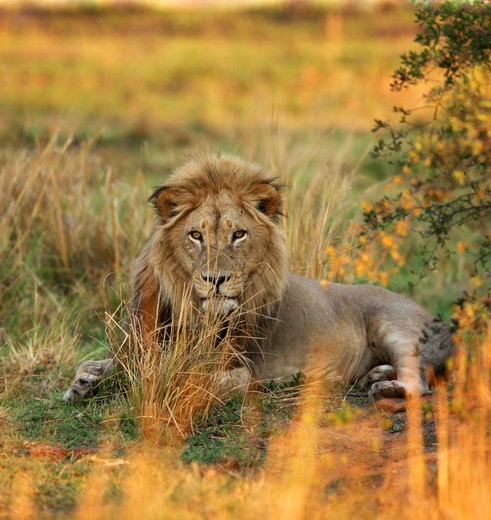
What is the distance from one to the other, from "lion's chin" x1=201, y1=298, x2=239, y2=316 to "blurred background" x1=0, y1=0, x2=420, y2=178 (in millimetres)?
2482

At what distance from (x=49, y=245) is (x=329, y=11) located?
2453cm

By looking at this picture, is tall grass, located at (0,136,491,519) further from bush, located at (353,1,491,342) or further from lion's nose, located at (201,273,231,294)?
bush, located at (353,1,491,342)

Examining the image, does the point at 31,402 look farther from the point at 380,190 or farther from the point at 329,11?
the point at 329,11

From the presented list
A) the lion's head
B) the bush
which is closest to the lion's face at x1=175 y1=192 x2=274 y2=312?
the lion's head

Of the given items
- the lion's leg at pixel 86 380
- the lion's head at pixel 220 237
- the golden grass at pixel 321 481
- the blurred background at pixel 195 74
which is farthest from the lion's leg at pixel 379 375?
the blurred background at pixel 195 74

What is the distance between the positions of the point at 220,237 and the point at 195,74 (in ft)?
53.4

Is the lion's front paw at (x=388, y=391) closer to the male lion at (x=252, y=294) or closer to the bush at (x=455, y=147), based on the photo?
the male lion at (x=252, y=294)

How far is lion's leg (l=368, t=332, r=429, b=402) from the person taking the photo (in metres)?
5.43

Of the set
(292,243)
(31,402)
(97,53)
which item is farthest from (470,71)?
(97,53)

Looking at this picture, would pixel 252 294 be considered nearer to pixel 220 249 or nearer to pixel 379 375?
pixel 220 249

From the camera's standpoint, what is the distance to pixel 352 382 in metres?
6.09

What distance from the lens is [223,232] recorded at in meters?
5.28

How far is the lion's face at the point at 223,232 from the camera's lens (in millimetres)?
5258

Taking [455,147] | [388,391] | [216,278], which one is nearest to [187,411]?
[216,278]
